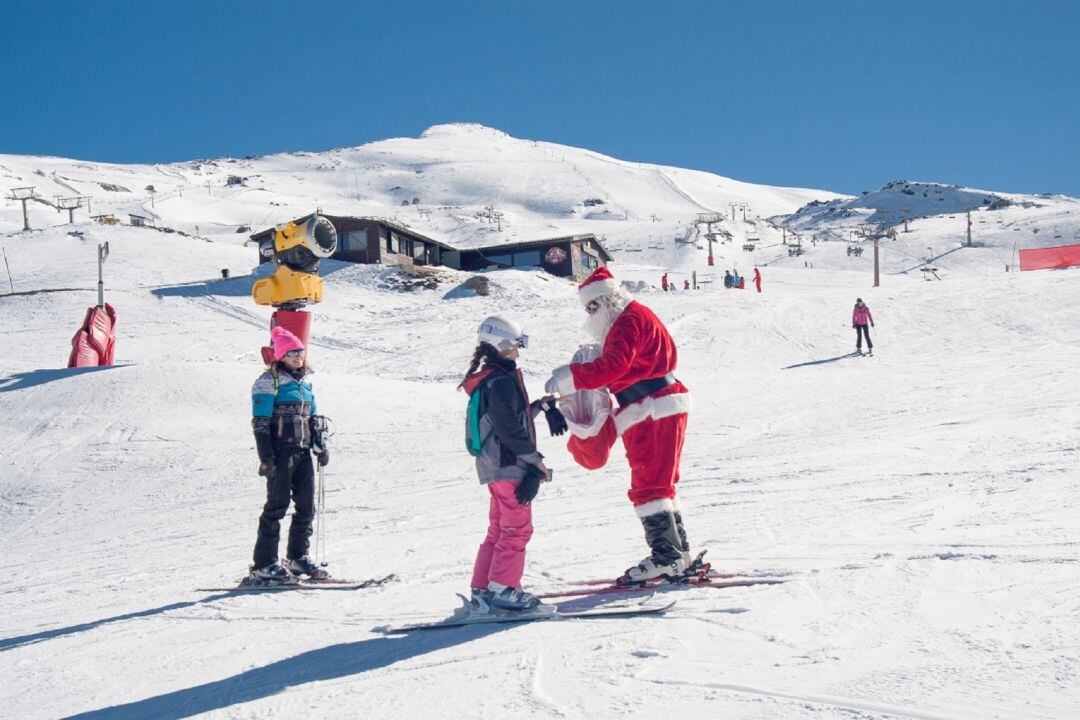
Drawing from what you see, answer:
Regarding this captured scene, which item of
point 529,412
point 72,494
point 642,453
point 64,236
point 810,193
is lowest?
point 72,494

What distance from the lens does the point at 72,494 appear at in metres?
10.8

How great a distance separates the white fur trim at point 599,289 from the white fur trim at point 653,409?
702 millimetres

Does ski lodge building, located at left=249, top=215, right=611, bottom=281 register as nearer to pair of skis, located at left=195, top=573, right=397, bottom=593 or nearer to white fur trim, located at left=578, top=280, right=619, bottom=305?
pair of skis, located at left=195, top=573, right=397, bottom=593

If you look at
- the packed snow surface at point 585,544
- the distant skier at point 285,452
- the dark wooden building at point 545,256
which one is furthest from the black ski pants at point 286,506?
the dark wooden building at point 545,256

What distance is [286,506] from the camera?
20.7ft

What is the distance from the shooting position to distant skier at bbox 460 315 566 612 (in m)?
4.60

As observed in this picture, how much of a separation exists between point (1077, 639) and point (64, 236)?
48991 millimetres

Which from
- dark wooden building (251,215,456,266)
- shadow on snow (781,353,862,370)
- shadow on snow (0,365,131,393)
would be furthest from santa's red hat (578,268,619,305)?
dark wooden building (251,215,456,266)

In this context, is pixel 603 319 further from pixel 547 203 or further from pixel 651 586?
pixel 547 203

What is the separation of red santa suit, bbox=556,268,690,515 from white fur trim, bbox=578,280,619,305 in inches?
7.4

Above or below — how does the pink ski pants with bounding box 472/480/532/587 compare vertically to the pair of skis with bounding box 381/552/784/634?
above

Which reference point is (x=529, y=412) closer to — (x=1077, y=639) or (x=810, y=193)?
(x=1077, y=639)

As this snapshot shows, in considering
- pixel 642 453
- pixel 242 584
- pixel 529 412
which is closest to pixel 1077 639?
pixel 642 453

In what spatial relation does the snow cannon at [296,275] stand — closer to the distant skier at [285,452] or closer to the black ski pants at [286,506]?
the distant skier at [285,452]
